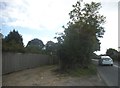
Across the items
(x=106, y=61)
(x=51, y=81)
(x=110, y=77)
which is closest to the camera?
(x=51, y=81)

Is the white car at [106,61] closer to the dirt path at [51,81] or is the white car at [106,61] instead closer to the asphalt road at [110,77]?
the asphalt road at [110,77]

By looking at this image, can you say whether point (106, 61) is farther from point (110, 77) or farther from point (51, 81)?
point (51, 81)

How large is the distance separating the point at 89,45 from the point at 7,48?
8419 mm

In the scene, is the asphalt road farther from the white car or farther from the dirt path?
the white car

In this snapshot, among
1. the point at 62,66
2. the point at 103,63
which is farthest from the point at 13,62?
the point at 103,63

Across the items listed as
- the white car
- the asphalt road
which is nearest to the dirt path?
the asphalt road

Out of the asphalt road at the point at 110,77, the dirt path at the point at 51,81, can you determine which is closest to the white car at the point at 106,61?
the asphalt road at the point at 110,77

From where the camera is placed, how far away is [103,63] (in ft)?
138

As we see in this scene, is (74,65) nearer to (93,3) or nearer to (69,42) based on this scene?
(69,42)

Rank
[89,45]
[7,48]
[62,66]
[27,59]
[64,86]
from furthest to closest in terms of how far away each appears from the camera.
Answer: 1. [27,59]
2. [89,45]
3. [62,66]
4. [7,48]
5. [64,86]

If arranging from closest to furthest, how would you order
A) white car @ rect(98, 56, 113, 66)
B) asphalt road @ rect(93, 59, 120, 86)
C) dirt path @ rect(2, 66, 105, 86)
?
dirt path @ rect(2, 66, 105, 86), asphalt road @ rect(93, 59, 120, 86), white car @ rect(98, 56, 113, 66)

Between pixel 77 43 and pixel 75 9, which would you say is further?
pixel 75 9

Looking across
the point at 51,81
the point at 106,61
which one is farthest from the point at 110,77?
the point at 106,61

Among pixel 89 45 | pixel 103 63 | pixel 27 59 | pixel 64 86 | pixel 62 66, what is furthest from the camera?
pixel 103 63
